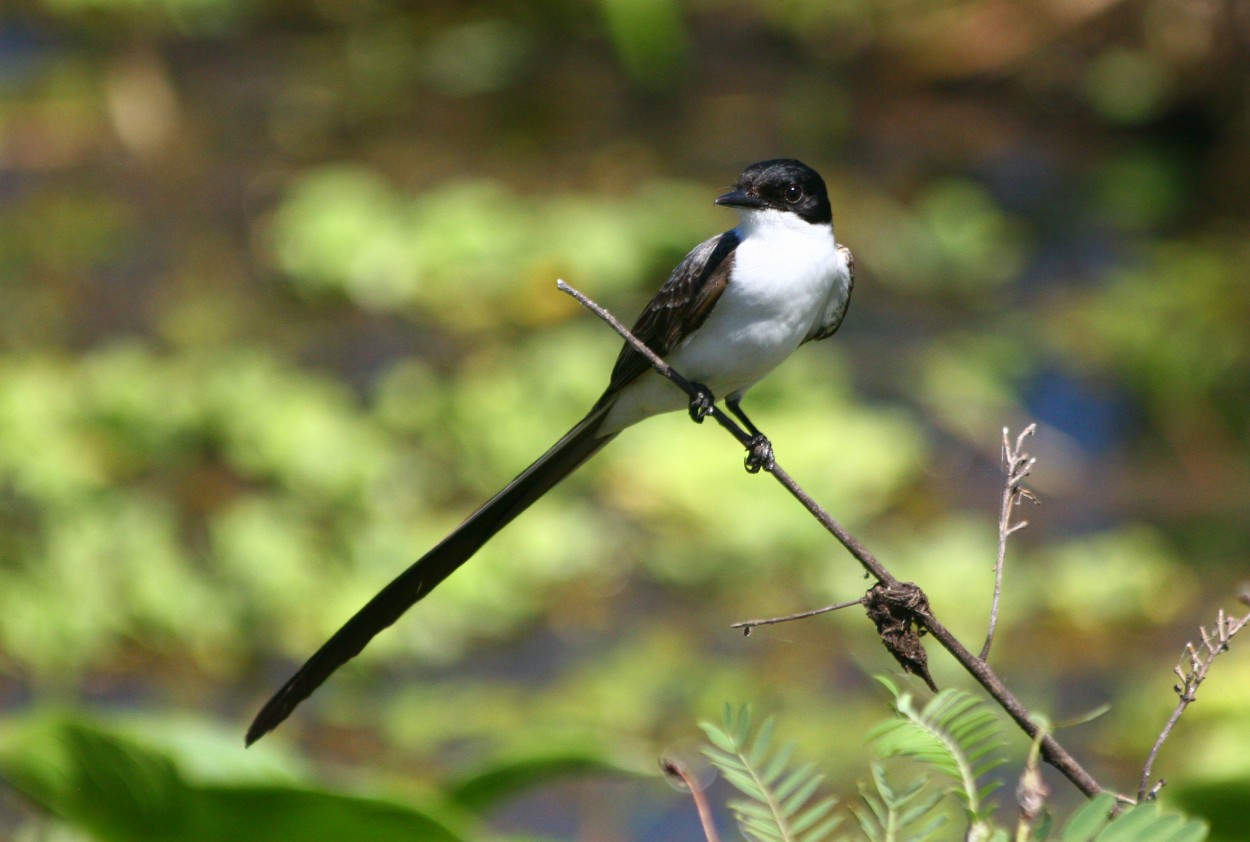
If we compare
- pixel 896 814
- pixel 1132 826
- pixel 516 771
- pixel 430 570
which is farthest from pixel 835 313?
pixel 1132 826

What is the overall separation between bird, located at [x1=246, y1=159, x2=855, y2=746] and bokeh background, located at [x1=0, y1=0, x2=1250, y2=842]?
64cm

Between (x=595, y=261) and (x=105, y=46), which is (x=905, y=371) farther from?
(x=105, y=46)

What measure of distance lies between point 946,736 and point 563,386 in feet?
13.7

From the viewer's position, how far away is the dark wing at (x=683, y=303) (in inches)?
107

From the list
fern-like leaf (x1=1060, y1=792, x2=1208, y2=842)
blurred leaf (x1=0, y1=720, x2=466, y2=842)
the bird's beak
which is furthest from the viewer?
the bird's beak

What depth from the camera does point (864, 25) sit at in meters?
8.27

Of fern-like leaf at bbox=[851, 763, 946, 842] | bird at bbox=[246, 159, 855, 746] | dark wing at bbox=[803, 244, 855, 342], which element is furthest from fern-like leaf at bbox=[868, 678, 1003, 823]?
dark wing at bbox=[803, 244, 855, 342]

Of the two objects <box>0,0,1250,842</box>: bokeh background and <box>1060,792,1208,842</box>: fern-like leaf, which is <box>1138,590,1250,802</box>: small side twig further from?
<box>0,0,1250,842</box>: bokeh background

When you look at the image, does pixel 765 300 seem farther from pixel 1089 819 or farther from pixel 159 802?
pixel 1089 819

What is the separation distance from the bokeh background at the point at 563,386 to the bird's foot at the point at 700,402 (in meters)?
0.69

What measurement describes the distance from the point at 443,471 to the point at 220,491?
0.80 metres

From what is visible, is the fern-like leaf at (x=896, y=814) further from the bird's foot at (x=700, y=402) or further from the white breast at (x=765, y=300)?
the white breast at (x=765, y=300)

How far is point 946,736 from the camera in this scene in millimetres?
1373

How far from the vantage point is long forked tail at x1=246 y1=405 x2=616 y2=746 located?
2.00 m
